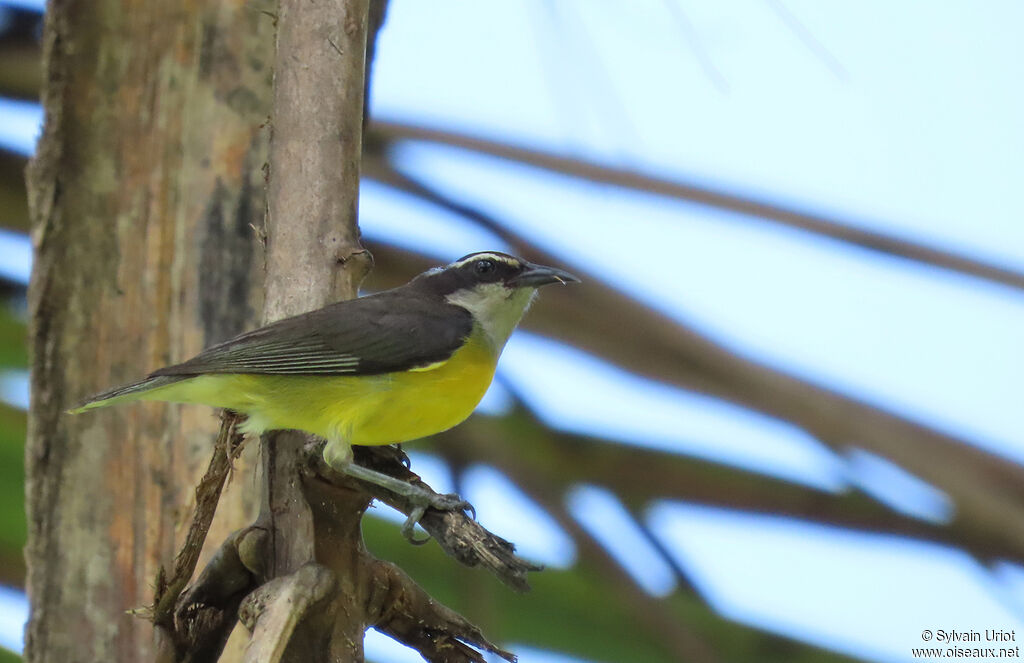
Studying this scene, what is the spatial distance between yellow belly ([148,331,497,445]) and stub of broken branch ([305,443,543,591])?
0.62 m

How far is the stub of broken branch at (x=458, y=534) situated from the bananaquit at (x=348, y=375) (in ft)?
1.30

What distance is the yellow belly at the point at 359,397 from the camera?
3731mm

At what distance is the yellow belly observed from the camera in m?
3.73

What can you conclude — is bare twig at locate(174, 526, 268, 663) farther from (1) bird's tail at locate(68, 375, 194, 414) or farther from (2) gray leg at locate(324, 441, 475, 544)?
(1) bird's tail at locate(68, 375, 194, 414)

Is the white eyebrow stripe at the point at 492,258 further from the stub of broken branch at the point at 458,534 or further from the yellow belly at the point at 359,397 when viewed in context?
the stub of broken branch at the point at 458,534

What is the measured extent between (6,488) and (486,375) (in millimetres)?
2874

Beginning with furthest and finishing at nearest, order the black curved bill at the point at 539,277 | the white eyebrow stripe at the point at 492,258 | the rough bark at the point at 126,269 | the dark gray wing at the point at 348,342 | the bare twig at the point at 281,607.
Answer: the white eyebrow stripe at the point at 492,258 < the black curved bill at the point at 539,277 < the rough bark at the point at 126,269 < the dark gray wing at the point at 348,342 < the bare twig at the point at 281,607

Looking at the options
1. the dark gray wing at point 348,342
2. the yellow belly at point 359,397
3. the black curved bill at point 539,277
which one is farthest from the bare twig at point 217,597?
the black curved bill at point 539,277

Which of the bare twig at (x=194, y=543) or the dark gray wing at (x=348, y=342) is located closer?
the bare twig at (x=194, y=543)

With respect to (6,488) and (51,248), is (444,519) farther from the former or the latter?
(6,488)

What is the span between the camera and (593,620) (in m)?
5.49

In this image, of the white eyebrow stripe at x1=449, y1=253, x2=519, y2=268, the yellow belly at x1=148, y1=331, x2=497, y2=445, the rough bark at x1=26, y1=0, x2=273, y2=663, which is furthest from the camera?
the white eyebrow stripe at x1=449, y1=253, x2=519, y2=268

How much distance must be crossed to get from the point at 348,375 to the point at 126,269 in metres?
0.95

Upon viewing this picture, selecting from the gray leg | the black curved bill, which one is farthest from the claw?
the black curved bill
